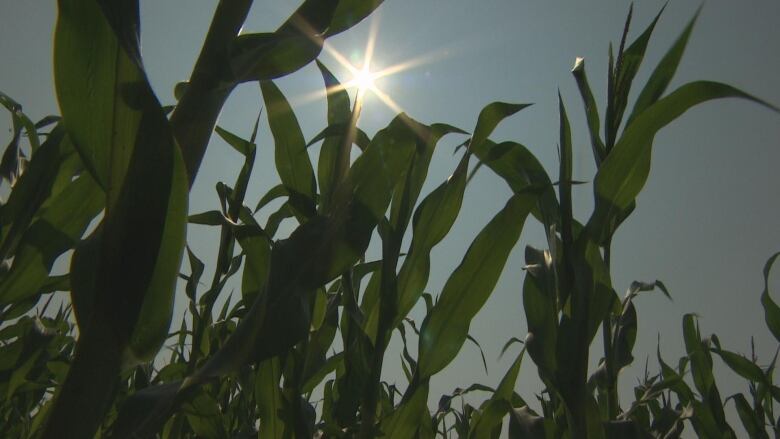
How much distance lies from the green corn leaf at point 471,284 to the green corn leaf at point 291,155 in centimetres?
31

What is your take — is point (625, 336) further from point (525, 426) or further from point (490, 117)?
point (490, 117)

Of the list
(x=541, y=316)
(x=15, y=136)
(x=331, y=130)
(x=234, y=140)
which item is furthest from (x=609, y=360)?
(x=15, y=136)

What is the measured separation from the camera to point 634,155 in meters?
0.91

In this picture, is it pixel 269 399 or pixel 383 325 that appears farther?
pixel 269 399

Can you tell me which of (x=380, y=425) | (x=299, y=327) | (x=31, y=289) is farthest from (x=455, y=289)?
(x=31, y=289)

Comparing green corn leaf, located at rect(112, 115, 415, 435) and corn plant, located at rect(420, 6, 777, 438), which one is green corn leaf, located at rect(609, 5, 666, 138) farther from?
green corn leaf, located at rect(112, 115, 415, 435)

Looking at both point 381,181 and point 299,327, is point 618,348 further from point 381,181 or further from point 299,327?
point 299,327

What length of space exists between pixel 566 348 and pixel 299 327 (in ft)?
1.49

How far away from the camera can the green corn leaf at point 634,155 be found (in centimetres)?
83

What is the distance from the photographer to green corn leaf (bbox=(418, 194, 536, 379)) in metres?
0.96

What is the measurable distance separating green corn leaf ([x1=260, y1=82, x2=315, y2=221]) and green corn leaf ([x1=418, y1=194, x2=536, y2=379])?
312mm

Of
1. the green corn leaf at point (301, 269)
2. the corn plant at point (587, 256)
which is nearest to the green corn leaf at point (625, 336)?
the corn plant at point (587, 256)

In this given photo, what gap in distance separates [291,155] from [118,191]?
2.05 ft

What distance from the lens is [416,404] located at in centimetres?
102
